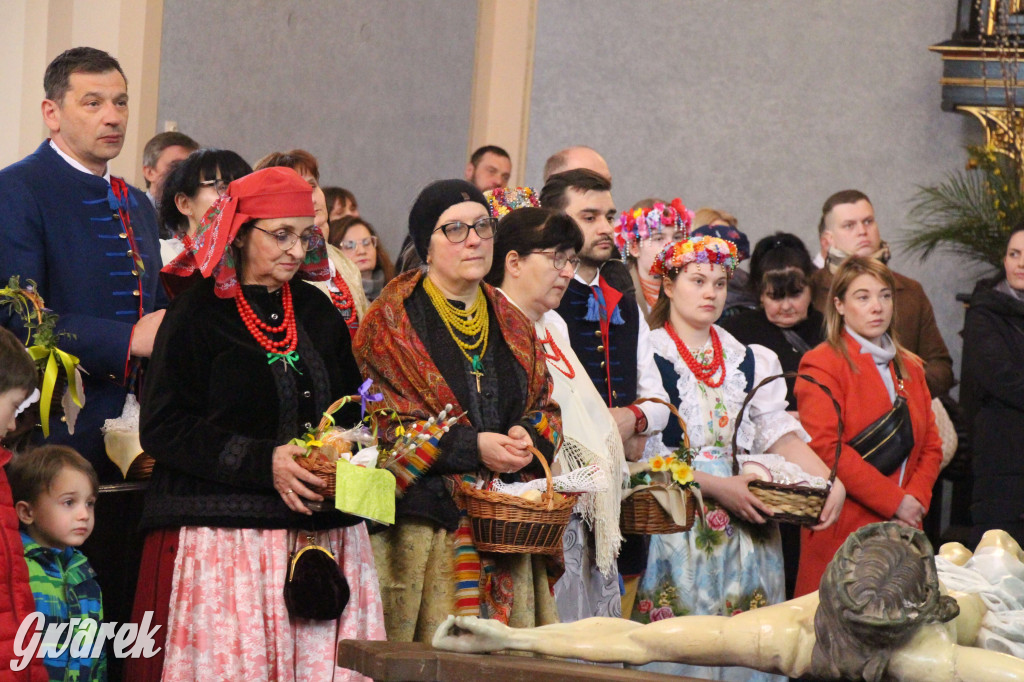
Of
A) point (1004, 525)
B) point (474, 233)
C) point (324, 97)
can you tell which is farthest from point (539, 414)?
point (324, 97)

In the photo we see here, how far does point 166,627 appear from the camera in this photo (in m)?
3.70

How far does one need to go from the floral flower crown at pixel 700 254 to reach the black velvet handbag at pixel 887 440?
102 cm

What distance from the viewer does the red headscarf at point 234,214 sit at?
3.69m

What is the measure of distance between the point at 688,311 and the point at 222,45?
3678mm

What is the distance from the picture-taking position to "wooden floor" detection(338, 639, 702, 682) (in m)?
2.52

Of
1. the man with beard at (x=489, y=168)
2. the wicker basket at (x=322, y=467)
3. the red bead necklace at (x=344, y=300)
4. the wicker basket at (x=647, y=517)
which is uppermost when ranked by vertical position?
the man with beard at (x=489, y=168)

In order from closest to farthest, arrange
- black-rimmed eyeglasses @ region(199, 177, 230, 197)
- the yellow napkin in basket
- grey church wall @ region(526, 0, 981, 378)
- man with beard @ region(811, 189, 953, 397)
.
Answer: the yellow napkin in basket
black-rimmed eyeglasses @ region(199, 177, 230, 197)
man with beard @ region(811, 189, 953, 397)
grey church wall @ region(526, 0, 981, 378)

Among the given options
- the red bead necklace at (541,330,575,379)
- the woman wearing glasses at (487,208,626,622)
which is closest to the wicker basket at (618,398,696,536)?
the woman wearing glasses at (487,208,626,622)

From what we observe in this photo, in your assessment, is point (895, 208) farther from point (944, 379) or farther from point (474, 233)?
point (474, 233)

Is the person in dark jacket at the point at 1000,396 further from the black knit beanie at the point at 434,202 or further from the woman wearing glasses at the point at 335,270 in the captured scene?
the black knit beanie at the point at 434,202

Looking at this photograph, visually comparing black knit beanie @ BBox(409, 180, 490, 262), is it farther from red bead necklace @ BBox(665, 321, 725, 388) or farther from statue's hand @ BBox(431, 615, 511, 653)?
statue's hand @ BBox(431, 615, 511, 653)

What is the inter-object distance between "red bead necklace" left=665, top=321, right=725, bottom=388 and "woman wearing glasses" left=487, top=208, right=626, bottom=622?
80 centimetres

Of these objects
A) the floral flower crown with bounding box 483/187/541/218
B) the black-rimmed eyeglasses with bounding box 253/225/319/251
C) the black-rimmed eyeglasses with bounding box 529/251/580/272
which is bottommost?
the black-rimmed eyeglasses with bounding box 253/225/319/251

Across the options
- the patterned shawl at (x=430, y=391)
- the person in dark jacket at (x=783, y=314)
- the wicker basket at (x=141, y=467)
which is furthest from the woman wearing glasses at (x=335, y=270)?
the person in dark jacket at (x=783, y=314)
